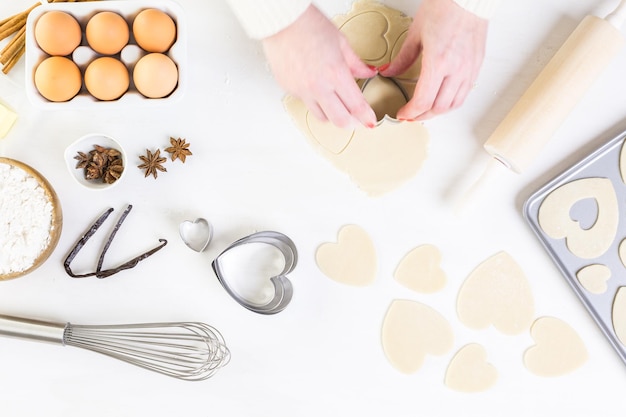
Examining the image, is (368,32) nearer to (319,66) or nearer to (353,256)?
(319,66)

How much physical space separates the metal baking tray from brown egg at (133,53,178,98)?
1.75 ft

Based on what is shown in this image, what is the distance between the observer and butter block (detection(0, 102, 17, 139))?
82cm

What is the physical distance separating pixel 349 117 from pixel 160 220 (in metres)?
0.32

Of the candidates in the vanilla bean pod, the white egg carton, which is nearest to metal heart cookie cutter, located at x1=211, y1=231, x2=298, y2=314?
the vanilla bean pod

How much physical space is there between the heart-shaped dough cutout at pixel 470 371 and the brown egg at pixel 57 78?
0.66 metres

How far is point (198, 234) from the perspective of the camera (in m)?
0.84

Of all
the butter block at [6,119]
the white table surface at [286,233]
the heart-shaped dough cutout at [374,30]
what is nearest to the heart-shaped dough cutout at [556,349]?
the white table surface at [286,233]

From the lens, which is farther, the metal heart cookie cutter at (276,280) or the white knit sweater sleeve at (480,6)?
the metal heart cookie cutter at (276,280)

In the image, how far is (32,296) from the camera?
84cm

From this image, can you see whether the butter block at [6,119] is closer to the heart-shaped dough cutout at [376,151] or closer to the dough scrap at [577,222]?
the heart-shaped dough cutout at [376,151]

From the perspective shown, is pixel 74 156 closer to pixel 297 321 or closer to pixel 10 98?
pixel 10 98

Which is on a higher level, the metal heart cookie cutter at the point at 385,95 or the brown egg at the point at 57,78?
the metal heart cookie cutter at the point at 385,95

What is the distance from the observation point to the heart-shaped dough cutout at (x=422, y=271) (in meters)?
0.84

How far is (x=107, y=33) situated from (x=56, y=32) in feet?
0.21
